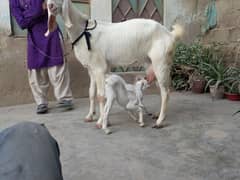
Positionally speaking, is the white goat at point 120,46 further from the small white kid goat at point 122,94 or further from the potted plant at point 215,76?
the potted plant at point 215,76

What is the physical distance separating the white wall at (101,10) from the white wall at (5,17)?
3.68 feet

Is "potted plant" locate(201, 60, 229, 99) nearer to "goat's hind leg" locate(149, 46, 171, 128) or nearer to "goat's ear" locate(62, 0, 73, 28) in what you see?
"goat's hind leg" locate(149, 46, 171, 128)

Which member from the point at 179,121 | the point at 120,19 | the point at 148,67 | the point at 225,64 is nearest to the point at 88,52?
the point at 148,67

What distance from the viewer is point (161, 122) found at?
2.72 m

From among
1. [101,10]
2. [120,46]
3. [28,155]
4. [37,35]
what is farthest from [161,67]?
[28,155]

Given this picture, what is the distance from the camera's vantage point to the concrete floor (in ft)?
5.90

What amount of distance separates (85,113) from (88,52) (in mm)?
866

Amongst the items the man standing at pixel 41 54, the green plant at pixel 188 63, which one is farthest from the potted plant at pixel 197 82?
the man standing at pixel 41 54

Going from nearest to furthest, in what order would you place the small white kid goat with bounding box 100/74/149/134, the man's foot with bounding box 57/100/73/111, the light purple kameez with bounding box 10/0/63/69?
the small white kid goat with bounding box 100/74/149/134 < the light purple kameez with bounding box 10/0/63/69 < the man's foot with bounding box 57/100/73/111

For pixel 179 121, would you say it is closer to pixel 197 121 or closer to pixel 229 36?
pixel 197 121

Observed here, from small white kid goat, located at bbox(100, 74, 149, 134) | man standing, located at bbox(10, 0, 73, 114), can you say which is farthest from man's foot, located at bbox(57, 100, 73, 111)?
small white kid goat, located at bbox(100, 74, 149, 134)

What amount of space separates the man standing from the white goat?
0.58 m

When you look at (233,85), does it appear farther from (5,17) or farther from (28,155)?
(28,155)

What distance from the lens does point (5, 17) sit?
343 cm
